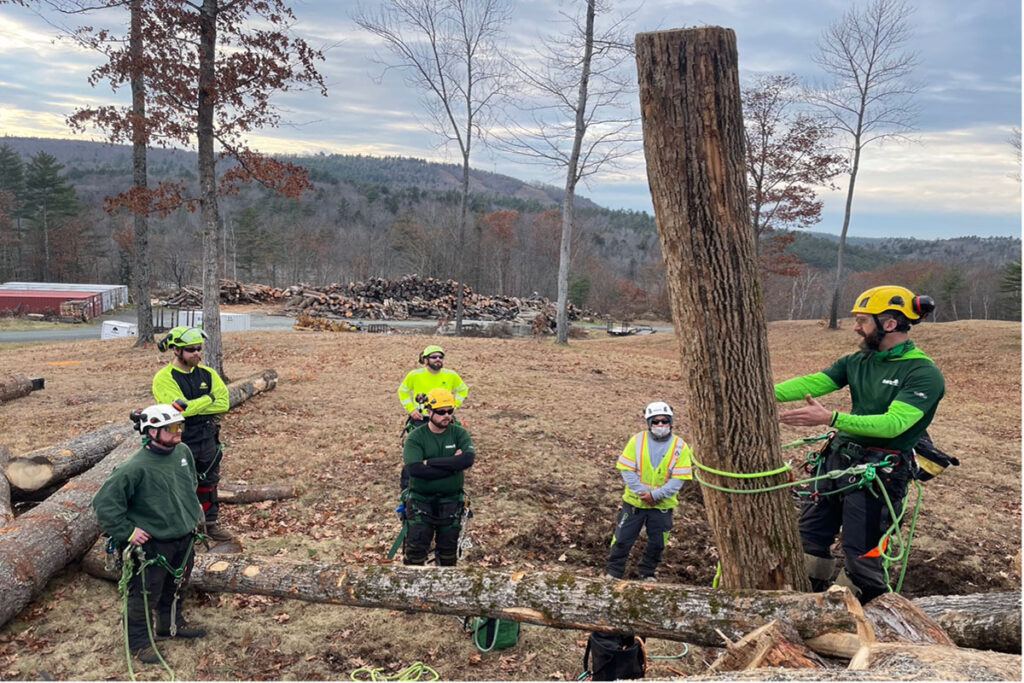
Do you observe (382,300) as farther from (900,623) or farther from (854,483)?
(900,623)

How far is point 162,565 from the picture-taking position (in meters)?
4.35

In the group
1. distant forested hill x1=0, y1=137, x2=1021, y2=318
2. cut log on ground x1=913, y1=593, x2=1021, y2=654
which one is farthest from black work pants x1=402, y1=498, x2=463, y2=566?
distant forested hill x1=0, y1=137, x2=1021, y2=318

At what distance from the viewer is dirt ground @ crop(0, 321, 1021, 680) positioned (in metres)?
4.45

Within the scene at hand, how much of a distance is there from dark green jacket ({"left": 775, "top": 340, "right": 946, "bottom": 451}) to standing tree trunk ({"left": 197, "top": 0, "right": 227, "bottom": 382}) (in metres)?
11.0

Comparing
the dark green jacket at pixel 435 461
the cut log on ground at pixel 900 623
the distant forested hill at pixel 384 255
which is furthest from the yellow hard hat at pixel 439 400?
the distant forested hill at pixel 384 255

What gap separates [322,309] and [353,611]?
36.9 m

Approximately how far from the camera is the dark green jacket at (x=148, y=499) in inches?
163

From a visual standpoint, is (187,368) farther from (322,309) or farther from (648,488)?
(322,309)

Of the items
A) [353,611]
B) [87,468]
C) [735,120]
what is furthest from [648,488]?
[87,468]

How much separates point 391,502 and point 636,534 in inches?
128

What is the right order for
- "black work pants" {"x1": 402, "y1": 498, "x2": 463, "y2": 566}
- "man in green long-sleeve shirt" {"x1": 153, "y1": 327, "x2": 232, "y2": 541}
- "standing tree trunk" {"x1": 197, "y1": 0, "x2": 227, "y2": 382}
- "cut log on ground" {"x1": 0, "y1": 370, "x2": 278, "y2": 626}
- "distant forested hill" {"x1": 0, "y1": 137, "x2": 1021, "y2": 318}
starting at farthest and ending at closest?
1. "distant forested hill" {"x1": 0, "y1": 137, "x2": 1021, "y2": 318}
2. "standing tree trunk" {"x1": 197, "y1": 0, "x2": 227, "y2": 382}
3. "man in green long-sleeve shirt" {"x1": 153, "y1": 327, "x2": 232, "y2": 541}
4. "black work pants" {"x1": 402, "y1": 498, "x2": 463, "y2": 566}
5. "cut log on ground" {"x1": 0, "y1": 370, "x2": 278, "y2": 626}

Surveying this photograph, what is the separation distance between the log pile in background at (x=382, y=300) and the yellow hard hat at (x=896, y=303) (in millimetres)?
34661

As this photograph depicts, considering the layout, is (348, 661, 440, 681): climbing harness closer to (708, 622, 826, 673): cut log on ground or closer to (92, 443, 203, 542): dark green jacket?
(92, 443, 203, 542): dark green jacket

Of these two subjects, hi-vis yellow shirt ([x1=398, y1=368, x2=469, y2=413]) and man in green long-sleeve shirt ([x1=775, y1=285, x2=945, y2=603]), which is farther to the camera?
hi-vis yellow shirt ([x1=398, y1=368, x2=469, y2=413])
